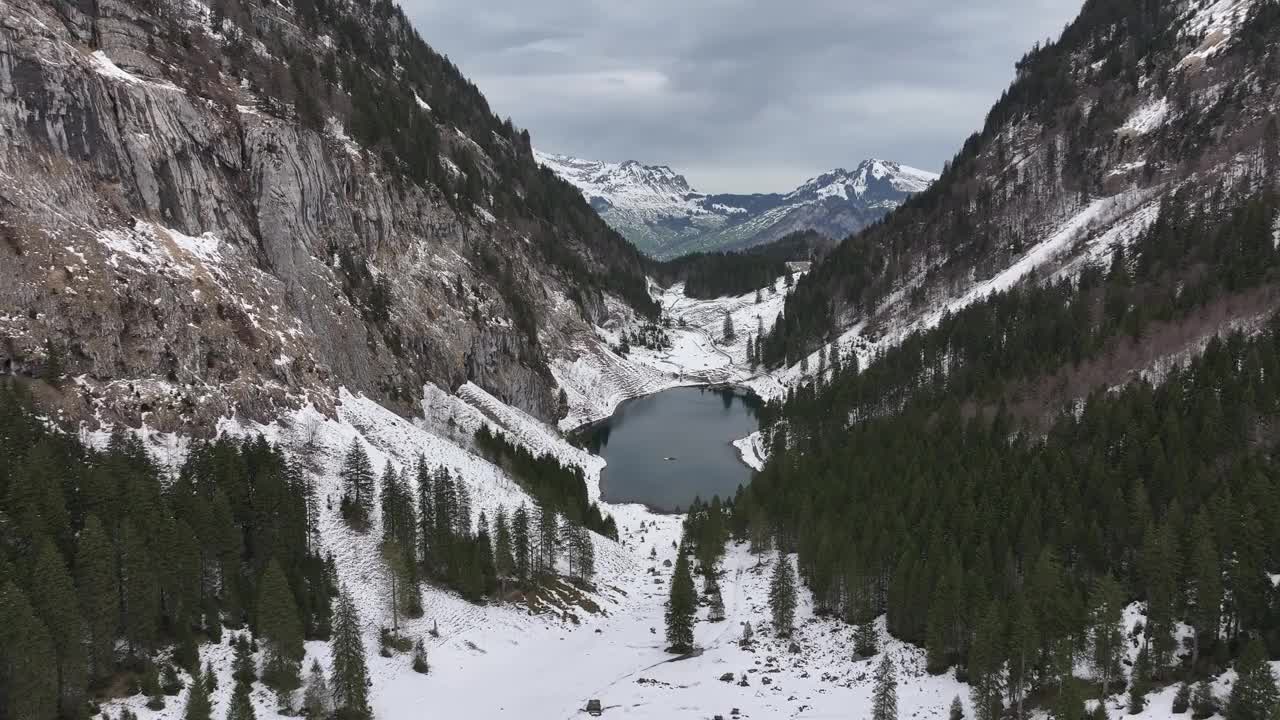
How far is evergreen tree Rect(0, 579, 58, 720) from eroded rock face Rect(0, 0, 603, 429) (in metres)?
28.6

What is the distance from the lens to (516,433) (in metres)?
106

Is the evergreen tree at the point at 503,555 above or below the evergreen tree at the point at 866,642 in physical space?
above

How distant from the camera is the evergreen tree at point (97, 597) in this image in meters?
38.0

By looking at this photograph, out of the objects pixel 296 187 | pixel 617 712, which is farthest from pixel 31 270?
pixel 617 712

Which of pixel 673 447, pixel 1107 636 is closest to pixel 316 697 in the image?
pixel 1107 636

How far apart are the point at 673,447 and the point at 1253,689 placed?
98.8 metres

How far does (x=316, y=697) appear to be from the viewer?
1651 inches

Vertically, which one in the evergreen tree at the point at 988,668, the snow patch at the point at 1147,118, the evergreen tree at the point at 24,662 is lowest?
the evergreen tree at the point at 988,668

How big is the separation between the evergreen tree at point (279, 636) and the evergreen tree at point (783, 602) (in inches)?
1440

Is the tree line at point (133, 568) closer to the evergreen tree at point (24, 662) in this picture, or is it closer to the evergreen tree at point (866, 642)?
the evergreen tree at point (24, 662)

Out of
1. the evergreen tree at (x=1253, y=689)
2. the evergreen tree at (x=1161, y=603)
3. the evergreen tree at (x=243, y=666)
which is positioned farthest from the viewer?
the evergreen tree at (x=1161, y=603)

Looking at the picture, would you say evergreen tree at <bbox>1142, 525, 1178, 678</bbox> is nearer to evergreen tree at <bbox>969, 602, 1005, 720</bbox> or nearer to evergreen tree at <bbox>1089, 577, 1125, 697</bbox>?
evergreen tree at <bbox>1089, 577, 1125, 697</bbox>

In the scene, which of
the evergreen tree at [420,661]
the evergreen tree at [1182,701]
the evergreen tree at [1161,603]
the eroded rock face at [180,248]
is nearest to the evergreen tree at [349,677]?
the evergreen tree at [420,661]

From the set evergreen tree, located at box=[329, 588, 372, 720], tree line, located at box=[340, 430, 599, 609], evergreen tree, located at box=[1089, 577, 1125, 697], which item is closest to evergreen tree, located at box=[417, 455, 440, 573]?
tree line, located at box=[340, 430, 599, 609]
